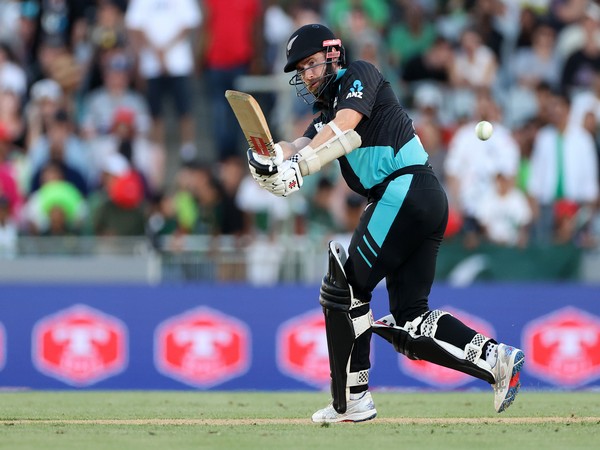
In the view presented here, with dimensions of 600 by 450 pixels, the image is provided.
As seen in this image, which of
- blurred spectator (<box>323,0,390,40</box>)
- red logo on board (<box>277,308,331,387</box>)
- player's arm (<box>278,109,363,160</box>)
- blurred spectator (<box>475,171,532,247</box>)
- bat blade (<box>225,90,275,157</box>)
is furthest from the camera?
blurred spectator (<box>323,0,390,40</box>)

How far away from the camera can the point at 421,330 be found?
24.7 ft

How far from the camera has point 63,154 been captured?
14.8 meters

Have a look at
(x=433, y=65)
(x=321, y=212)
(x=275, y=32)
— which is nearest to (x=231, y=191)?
(x=321, y=212)

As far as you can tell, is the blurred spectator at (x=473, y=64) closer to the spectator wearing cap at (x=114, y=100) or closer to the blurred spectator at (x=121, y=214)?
the spectator wearing cap at (x=114, y=100)

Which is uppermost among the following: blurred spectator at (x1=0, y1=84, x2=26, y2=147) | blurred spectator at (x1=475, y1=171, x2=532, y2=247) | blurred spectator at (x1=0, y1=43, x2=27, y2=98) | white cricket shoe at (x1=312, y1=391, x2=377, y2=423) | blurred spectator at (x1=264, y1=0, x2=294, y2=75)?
blurred spectator at (x1=264, y1=0, x2=294, y2=75)

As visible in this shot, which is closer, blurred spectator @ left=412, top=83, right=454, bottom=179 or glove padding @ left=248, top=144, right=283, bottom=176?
glove padding @ left=248, top=144, right=283, bottom=176

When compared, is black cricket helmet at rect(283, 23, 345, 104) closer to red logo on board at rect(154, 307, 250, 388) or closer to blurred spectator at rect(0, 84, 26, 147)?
red logo on board at rect(154, 307, 250, 388)

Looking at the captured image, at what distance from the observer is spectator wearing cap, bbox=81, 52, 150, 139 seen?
615 inches

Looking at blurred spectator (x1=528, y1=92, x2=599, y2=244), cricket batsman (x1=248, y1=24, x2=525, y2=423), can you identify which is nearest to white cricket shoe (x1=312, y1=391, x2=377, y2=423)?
cricket batsman (x1=248, y1=24, x2=525, y2=423)

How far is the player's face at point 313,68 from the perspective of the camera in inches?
299

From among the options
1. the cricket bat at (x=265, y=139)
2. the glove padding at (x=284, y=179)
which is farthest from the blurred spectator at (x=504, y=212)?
the glove padding at (x=284, y=179)

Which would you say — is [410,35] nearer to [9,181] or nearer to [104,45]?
[104,45]

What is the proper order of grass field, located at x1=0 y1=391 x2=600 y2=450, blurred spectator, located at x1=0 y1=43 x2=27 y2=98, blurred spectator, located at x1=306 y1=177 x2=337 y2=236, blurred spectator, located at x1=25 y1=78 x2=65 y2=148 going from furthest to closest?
blurred spectator, located at x1=0 y1=43 x2=27 y2=98 < blurred spectator, located at x1=25 y1=78 x2=65 y2=148 < blurred spectator, located at x1=306 y1=177 x2=337 y2=236 < grass field, located at x1=0 y1=391 x2=600 y2=450

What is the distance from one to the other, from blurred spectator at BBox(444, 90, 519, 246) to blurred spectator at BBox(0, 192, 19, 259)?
4.81 metres
